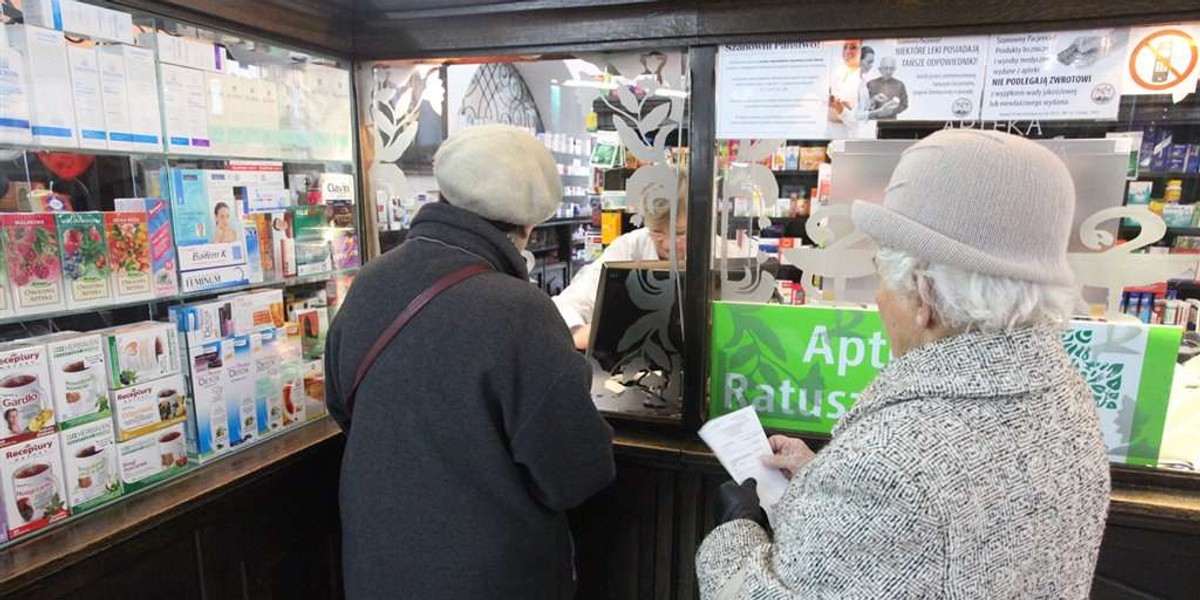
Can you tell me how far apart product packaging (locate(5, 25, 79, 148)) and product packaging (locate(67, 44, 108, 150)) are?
0.01 metres

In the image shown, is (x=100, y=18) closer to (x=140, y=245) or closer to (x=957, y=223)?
(x=140, y=245)

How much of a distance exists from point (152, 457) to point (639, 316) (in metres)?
1.41

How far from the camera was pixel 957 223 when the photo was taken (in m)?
0.91

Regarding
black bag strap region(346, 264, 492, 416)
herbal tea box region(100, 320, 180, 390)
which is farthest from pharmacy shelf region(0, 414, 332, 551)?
black bag strap region(346, 264, 492, 416)

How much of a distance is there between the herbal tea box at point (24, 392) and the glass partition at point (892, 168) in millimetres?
1711

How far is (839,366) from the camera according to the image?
2.06 meters

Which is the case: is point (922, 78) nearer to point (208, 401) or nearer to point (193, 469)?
point (208, 401)

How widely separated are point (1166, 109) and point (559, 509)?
186cm

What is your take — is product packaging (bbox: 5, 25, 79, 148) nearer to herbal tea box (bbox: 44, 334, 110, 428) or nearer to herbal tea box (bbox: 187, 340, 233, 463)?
herbal tea box (bbox: 44, 334, 110, 428)

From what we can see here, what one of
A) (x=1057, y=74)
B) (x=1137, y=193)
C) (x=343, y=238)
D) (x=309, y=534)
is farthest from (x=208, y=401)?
(x=1137, y=193)

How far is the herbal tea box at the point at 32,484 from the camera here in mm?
1452

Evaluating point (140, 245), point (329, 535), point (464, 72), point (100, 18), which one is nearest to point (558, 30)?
point (464, 72)

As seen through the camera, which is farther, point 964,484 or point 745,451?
point 745,451

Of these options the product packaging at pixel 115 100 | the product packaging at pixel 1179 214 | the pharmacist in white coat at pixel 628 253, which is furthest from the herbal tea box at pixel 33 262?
the product packaging at pixel 1179 214
